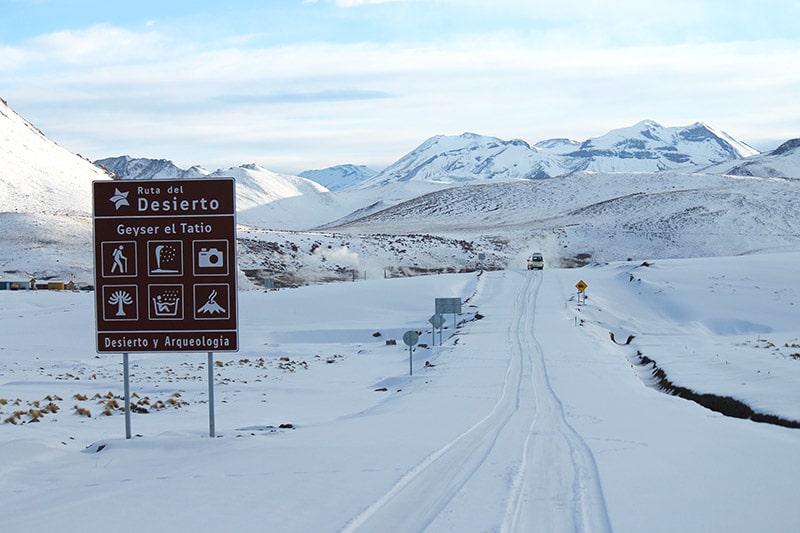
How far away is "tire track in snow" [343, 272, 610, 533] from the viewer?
7.71m

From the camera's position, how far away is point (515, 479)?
368 inches

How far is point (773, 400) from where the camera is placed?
55.6 ft

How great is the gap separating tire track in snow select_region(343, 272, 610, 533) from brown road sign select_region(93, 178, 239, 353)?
4.10m

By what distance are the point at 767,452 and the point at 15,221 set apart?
89.9 m

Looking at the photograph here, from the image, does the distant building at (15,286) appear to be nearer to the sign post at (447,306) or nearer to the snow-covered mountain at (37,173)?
the sign post at (447,306)

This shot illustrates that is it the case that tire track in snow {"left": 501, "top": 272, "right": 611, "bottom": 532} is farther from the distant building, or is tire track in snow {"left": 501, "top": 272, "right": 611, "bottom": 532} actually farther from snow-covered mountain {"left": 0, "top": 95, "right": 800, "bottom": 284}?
snow-covered mountain {"left": 0, "top": 95, "right": 800, "bottom": 284}

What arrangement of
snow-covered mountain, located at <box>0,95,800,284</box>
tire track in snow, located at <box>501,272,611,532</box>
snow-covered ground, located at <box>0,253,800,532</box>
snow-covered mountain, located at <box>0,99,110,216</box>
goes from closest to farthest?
tire track in snow, located at <box>501,272,611,532</box> < snow-covered ground, located at <box>0,253,800,532</box> < snow-covered mountain, located at <box>0,95,800,284</box> < snow-covered mountain, located at <box>0,99,110,216</box>

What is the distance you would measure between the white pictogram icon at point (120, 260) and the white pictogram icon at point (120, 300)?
343mm

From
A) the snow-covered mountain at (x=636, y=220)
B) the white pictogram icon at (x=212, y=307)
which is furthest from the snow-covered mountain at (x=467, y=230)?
the white pictogram icon at (x=212, y=307)

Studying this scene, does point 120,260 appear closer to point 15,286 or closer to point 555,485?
point 555,485

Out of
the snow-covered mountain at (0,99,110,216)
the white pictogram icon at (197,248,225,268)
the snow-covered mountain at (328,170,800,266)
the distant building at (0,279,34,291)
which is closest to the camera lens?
the white pictogram icon at (197,248,225,268)

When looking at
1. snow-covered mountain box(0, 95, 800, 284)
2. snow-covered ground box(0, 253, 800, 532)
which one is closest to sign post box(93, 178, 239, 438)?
snow-covered ground box(0, 253, 800, 532)

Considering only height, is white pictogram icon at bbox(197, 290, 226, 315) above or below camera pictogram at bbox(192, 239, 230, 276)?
below

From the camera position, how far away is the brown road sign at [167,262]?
40.7 feet
